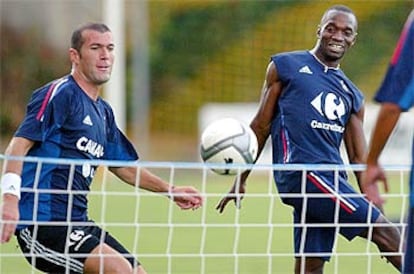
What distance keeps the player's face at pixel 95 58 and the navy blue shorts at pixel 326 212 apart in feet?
4.53

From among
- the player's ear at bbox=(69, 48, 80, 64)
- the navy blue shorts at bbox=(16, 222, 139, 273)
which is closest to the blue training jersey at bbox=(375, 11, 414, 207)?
the navy blue shorts at bbox=(16, 222, 139, 273)

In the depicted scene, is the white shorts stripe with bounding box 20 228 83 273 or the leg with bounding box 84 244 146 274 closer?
the leg with bounding box 84 244 146 274

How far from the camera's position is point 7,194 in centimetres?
688

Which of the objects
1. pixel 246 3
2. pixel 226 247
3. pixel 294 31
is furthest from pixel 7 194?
pixel 246 3

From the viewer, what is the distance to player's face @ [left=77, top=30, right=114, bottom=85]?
761 centimetres

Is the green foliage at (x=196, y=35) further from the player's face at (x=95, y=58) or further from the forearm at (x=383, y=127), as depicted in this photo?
the forearm at (x=383, y=127)

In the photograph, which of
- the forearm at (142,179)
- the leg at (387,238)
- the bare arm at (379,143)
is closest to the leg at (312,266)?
the leg at (387,238)

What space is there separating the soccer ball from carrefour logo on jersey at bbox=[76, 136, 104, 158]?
0.77 m

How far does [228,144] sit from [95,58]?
102 cm

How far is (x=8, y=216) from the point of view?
683 cm

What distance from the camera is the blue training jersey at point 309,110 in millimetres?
8289

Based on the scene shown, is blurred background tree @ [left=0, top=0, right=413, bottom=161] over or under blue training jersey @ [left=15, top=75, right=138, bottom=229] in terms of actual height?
over

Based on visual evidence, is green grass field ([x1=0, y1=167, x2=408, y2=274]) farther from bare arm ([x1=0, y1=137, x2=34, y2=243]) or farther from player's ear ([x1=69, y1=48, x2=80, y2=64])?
player's ear ([x1=69, y1=48, x2=80, y2=64])

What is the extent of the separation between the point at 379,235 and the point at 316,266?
53cm
